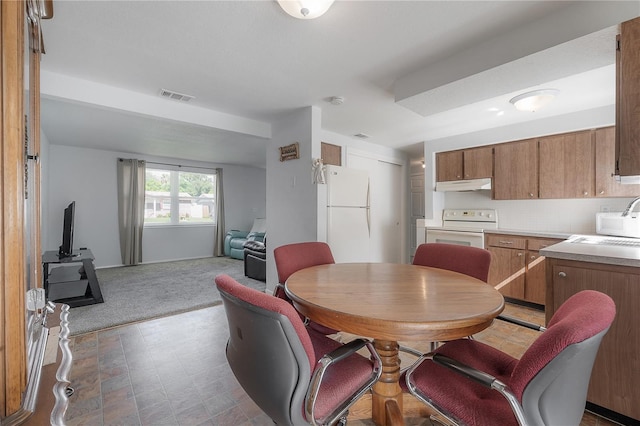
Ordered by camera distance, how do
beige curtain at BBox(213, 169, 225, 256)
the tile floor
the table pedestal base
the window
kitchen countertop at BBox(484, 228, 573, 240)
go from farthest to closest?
beige curtain at BBox(213, 169, 225, 256) → the window → kitchen countertop at BBox(484, 228, 573, 240) → the tile floor → the table pedestal base

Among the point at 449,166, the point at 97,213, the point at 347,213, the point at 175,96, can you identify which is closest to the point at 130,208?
the point at 97,213

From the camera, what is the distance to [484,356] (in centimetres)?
124

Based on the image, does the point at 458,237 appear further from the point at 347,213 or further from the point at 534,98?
the point at 534,98

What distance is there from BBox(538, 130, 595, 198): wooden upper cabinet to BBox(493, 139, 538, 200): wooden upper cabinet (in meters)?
0.08

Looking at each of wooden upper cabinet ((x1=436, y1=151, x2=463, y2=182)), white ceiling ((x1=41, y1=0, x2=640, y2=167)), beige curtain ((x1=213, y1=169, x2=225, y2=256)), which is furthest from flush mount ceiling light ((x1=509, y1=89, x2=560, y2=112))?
beige curtain ((x1=213, y1=169, x2=225, y2=256))

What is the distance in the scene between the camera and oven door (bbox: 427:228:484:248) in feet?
12.0

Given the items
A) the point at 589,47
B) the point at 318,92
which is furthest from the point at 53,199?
the point at 589,47

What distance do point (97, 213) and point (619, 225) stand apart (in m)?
7.65

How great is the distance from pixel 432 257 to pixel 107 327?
10.0ft

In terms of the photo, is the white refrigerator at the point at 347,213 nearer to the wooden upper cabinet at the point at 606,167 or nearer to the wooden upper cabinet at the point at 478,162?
the wooden upper cabinet at the point at 478,162

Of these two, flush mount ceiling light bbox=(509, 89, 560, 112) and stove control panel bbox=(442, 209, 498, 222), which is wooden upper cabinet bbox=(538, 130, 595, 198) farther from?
flush mount ceiling light bbox=(509, 89, 560, 112)

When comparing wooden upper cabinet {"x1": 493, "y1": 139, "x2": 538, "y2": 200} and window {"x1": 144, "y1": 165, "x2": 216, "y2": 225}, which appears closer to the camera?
Result: wooden upper cabinet {"x1": 493, "y1": 139, "x2": 538, "y2": 200}

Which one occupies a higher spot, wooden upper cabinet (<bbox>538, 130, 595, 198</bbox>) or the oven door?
wooden upper cabinet (<bbox>538, 130, 595, 198</bbox>)

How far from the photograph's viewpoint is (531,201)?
145 inches
